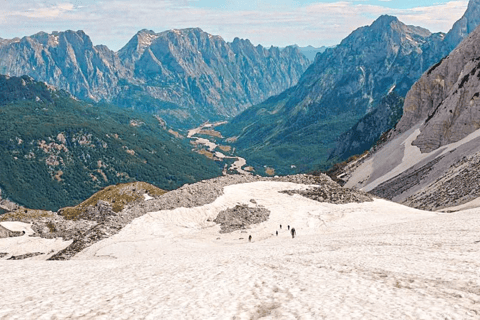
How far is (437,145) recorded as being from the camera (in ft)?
450

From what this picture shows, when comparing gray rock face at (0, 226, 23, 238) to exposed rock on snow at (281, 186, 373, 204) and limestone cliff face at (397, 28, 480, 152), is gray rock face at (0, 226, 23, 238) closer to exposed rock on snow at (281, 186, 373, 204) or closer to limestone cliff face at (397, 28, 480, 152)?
exposed rock on snow at (281, 186, 373, 204)

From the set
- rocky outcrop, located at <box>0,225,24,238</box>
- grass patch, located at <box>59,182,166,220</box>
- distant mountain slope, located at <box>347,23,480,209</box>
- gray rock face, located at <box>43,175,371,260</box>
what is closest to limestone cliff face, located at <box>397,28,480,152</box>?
distant mountain slope, located at <box>347,23,480,209</box>

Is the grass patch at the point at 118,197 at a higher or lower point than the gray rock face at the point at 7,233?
higher

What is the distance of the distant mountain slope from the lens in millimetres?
93938

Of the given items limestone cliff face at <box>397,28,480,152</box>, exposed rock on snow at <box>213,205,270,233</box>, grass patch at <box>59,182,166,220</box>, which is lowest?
exposed rock on snow at <box>213,205,270,233</box>

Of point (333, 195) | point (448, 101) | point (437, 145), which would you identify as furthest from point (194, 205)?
point (448, 101)

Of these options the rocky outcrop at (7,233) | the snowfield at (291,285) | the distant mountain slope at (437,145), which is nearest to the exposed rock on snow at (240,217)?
the snowfield at (291,285)

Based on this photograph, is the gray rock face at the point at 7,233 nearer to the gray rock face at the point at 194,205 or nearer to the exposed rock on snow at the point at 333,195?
the gray rock face at the point at 194,205

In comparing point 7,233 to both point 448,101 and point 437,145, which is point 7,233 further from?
point 448,101

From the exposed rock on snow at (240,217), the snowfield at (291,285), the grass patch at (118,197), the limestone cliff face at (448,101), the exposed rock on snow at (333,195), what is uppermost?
the limestone cliff face at (448,101)

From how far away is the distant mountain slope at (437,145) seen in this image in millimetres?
93938

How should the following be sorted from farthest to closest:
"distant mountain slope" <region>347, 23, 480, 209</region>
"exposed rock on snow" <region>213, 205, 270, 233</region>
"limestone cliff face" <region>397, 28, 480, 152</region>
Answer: "limestone cliff face" <region>397, 28, 480, 152</region>, "distant mountain slope" <region>347, 23, 480, 209</region>, "exposed rock on snow" <region>213, 205, 270, 233</region>

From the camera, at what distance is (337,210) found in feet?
225

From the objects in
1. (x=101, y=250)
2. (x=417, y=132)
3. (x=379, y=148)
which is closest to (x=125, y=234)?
(x=101, y=250)
